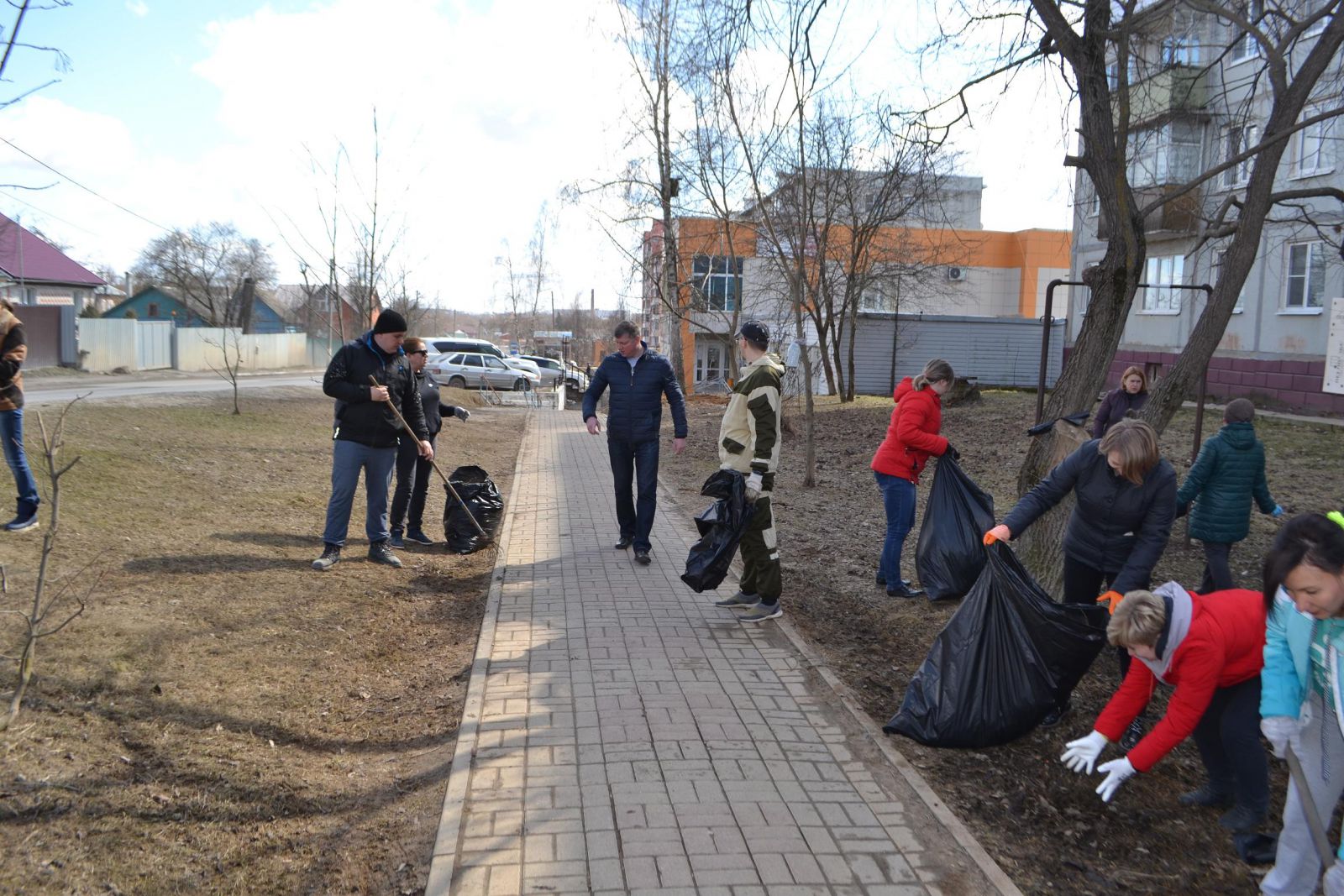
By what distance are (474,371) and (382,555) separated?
28681mm

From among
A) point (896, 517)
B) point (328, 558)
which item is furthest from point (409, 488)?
point (896, 517)

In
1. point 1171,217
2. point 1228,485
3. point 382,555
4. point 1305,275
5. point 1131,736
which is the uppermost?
point 1171,217

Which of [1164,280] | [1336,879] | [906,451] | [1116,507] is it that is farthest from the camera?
[1164,280]

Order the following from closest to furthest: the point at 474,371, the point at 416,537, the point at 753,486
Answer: the point at 753,486 < the point at 416,537 < the point at 474,371

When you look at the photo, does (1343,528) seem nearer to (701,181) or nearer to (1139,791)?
(1139,791)

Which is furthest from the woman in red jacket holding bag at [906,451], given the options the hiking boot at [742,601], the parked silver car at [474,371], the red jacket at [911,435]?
the parked silver car at [474,371]

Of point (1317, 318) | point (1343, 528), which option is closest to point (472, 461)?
point (1343, 528)

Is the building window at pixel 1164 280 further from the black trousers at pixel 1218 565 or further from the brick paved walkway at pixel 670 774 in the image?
the brick paved walkway at pixel 670 774

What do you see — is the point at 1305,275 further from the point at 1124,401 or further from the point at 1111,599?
the point at 1111,599

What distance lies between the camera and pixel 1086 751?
3.48 metres

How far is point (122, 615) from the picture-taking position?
500cm

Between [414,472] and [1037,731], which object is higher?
[414,472]

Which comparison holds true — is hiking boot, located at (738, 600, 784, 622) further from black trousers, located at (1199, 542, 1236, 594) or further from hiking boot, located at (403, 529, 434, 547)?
hiking boot, located at (403, 529, 434, 547)

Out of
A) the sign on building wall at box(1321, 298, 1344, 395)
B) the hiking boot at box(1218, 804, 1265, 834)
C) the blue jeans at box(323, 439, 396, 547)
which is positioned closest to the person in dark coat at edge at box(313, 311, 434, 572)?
the blue jeans at box(323, 439, 396, 547)
